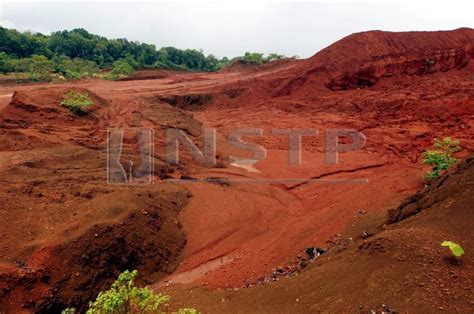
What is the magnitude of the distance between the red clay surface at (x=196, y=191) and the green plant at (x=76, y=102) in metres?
0.33

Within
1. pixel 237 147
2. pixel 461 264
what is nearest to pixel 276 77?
pixel 237 147

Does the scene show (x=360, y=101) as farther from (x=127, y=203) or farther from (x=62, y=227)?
(x=62, y=227)

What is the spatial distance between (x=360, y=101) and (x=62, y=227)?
14.5 metres

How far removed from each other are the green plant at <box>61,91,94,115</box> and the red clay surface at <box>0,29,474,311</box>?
0.33 meters

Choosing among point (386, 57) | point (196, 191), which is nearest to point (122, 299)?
point (196, 191)

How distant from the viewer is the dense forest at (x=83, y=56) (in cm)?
2883

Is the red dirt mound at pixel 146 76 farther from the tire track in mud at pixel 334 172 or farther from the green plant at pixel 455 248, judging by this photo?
the green plant at pixel 455 248

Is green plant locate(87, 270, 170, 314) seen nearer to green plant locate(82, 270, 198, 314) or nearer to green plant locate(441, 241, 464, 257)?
green plant locate(82, 270, 198, 314)

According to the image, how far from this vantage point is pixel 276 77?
867 inches

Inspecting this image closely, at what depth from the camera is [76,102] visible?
41.9ft

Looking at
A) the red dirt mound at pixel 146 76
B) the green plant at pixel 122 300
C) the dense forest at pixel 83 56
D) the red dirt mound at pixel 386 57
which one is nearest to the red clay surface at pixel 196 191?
the red dirt mound at pixel 386 57

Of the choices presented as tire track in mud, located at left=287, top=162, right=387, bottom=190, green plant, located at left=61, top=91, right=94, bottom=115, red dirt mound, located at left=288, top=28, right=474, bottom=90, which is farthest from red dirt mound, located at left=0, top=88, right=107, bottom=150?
red dirt mound, located at left=288, top=28, right=474, bottom=90

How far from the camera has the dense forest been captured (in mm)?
28828

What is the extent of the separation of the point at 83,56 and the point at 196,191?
3567cm
